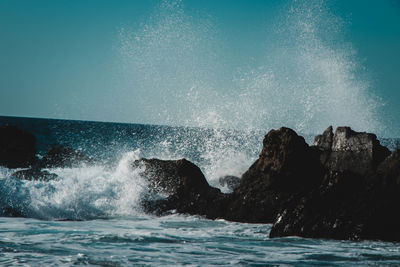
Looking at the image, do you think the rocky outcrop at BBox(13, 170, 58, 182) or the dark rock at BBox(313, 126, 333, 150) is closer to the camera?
the dark rock at BBox(313, 126, 333, 150)

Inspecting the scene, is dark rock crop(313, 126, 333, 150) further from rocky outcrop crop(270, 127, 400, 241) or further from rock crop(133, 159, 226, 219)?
rocky outcrop crop(270, 127, 400, 241)

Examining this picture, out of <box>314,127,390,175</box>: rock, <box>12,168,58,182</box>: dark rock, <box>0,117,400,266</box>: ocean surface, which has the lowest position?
<box>0,117,400,266</box>: ocean surface

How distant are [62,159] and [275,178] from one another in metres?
12.0

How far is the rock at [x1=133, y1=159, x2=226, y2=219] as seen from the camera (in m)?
9.30

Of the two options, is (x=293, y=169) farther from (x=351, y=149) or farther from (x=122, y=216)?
(x=122, y=216)

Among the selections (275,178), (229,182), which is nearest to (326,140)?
(275,178)

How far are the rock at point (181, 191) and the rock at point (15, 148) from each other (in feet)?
31.1

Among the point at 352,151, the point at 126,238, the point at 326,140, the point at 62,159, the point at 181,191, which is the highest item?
the point at 326,140

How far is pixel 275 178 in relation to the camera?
876 cm

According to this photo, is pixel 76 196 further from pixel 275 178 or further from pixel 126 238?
pixel 275 178

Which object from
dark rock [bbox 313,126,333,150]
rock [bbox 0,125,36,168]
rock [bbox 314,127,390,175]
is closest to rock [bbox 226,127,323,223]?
rock [bbox 314,127,390,175]

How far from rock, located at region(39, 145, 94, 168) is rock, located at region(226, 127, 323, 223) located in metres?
10.7

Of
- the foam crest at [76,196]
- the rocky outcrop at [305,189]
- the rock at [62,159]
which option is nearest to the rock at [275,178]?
the rocky outcrop at [305,189]

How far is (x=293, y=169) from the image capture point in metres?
8.84
